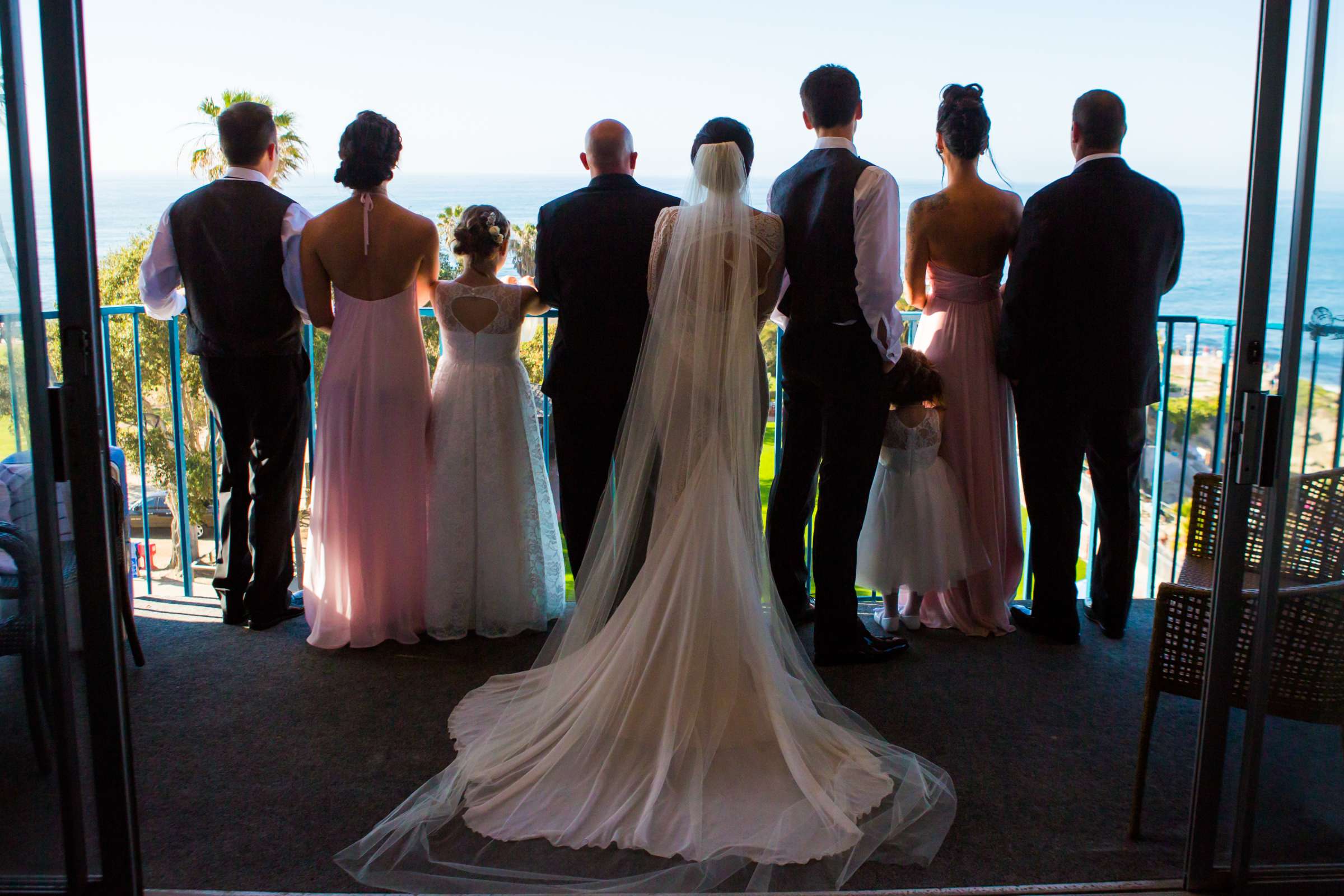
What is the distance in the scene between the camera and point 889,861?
2289 mm

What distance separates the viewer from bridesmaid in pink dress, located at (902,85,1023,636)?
3.57m

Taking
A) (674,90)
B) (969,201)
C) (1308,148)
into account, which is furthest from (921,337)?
(674,90)

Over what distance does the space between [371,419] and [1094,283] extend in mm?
2418

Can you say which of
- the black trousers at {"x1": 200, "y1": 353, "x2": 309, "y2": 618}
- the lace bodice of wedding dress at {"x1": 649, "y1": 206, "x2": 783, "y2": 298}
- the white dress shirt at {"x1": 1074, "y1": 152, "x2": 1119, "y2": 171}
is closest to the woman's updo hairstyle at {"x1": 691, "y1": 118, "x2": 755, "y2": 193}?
the lace bodice of wedding dress at {"x1": 649, "y1": 206, "x2": 783, "y2": 298}

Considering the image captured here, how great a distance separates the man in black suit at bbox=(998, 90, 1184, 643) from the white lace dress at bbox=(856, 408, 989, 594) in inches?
10.6

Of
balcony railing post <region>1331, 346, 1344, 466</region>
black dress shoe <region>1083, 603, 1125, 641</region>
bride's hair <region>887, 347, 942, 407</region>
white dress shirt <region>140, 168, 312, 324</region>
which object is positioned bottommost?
black dress shoe <region>1083, 603, 1125, 641</region>

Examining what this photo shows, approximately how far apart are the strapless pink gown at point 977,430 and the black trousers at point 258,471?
7.40 ft

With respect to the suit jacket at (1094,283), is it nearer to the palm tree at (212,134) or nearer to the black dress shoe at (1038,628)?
the black dress shoe at (1038,628)

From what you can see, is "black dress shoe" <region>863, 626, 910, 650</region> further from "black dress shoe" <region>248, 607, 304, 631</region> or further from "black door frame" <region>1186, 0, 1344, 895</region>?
"black dress shoe" <region>248, 607, 304, 631</region>

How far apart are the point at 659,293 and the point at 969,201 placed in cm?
132

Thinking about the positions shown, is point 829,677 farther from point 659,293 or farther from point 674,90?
point 674,90

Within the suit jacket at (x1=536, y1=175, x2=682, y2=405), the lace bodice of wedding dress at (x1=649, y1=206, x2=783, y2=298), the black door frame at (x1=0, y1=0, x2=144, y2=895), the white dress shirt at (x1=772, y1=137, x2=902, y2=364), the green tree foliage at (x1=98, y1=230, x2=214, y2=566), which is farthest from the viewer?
the green tree foliage at (x1=98, y1=230, x2=214, y2=566)

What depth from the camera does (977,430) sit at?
3709 millimetres

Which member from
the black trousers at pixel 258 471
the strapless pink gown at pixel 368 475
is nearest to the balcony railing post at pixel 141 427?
the black trousers at pixel 258 471
